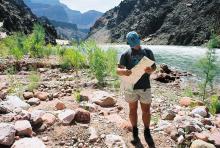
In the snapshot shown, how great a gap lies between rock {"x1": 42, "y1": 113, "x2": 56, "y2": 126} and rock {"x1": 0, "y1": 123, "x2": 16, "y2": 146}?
1069mm

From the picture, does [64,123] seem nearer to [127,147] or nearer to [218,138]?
[127,147]

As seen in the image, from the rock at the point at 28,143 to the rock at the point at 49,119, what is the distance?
3.55 feet

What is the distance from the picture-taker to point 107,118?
9180 millimetres

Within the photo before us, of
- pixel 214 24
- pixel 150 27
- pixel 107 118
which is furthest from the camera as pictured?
pixel 150 27

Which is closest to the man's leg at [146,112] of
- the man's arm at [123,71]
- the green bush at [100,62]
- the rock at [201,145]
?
the man's arm at [123,71]

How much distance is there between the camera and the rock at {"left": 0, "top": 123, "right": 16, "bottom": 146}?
7.06 m

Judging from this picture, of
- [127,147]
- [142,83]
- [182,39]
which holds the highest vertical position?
[142,83]

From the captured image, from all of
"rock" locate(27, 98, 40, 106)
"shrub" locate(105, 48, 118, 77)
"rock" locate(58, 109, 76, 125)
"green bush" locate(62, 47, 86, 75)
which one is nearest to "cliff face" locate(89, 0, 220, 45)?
"green bush" locate(62, 47, 86, 75)

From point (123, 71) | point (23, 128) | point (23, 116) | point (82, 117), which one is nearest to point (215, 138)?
point (123, 71)

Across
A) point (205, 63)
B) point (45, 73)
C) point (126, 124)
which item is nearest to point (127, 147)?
point (126, 124)

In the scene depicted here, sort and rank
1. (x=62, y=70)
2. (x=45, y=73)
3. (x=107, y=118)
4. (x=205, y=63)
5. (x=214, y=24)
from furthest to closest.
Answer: (x=214, y=24) → (x=62, y=70) → (x=45, y=73) → (x=205, y=63) → (x=107, y=118)

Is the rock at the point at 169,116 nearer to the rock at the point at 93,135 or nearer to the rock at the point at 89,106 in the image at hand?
the rock at the point at 89,106

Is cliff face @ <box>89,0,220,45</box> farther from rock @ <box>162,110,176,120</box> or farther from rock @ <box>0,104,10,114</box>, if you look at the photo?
rock @ <box>0,104,10,114</box>

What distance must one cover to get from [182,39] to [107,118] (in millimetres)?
119098
